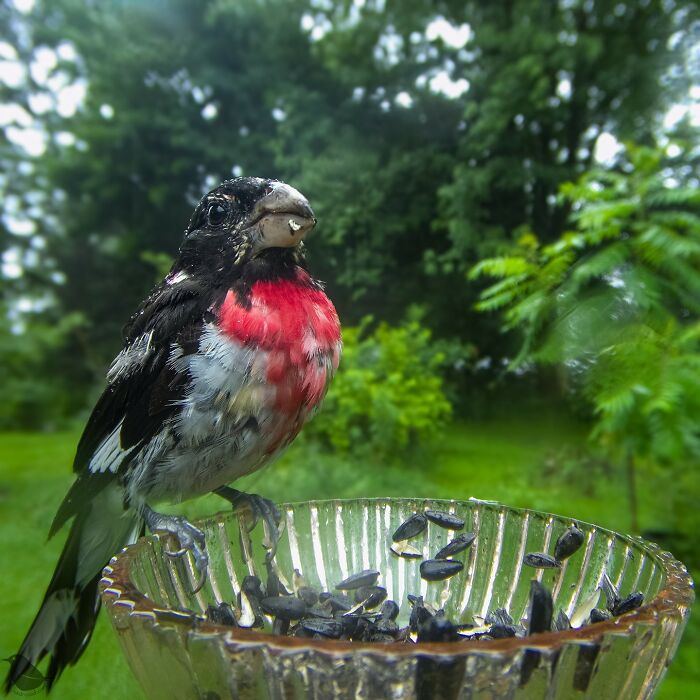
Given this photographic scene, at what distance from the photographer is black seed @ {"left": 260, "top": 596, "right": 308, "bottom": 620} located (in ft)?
1.56

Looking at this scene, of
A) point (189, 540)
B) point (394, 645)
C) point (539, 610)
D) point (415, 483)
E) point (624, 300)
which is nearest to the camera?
point (394, 645)

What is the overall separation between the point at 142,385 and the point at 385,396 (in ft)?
3.21

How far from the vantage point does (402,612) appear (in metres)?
0.55

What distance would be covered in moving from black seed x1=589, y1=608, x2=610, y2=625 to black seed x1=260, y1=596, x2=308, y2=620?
219 millimetres

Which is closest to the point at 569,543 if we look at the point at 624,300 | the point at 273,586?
the point at 273,586

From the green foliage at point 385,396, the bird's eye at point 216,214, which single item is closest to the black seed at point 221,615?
the bird's eye at point 216,214

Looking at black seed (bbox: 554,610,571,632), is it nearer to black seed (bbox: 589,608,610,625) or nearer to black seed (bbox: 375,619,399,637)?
black seed (bbox: 589,608,610,625)

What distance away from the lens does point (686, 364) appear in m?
1.09

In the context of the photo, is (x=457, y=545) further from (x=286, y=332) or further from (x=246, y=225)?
(x=246, y=225)

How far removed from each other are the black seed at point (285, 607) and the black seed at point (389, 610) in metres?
0.07

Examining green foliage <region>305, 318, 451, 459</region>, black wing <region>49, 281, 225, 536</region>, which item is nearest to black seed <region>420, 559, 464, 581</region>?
black wing <region>49, 281, 225, 536</region>

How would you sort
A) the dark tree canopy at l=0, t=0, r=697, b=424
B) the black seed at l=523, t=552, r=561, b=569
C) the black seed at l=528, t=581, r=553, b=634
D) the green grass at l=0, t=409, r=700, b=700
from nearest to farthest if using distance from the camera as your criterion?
the black seed at l=528, t=581, r=553, b=634, the black seed at l=523, t=552, r=561, b=569, the green grass at l=0, t=409, r=700, b=700, the dark tree canopy at l=0, t=0, r=697, b=424

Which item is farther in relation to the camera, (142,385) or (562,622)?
(142,385)

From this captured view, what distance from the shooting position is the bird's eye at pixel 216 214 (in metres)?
0.60
